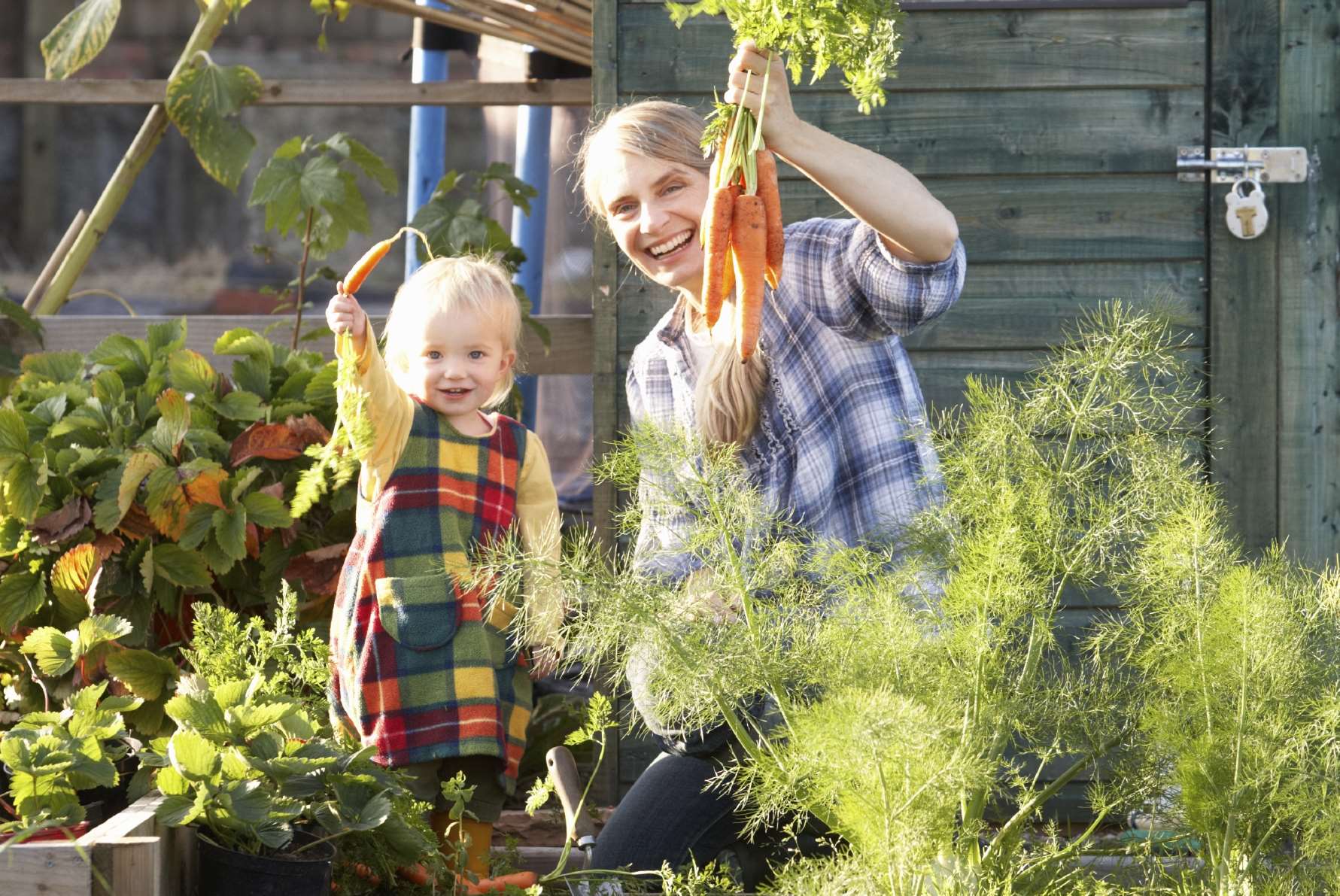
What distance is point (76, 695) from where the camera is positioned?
58.1 inches

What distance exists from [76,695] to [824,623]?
87 centimetres

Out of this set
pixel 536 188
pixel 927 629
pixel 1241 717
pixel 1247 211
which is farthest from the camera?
pixel 536 188

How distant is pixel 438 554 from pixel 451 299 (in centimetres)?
42

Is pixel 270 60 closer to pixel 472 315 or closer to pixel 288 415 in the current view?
pixel 288 415

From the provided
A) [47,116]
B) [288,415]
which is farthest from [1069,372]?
[47,116]

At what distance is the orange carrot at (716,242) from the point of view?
1.42 meters

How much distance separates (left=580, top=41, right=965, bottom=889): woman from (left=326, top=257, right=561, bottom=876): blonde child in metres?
0.34

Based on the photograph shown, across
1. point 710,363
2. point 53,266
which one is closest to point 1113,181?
point 710,363

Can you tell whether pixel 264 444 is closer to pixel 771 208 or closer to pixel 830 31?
pixel 771 208

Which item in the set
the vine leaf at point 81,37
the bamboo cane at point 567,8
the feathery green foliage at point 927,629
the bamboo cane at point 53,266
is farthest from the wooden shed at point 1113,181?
the feathery green foliage at point 927,629

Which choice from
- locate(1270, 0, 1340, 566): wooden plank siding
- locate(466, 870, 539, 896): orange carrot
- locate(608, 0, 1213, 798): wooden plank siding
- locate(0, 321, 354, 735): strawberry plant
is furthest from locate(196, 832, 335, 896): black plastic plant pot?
locate(1270, 0, 1340, 566): wooden plank siding

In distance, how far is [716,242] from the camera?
1434mm

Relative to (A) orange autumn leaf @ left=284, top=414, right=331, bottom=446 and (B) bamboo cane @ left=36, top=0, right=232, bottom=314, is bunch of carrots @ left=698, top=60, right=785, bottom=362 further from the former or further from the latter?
(B) bamboo cane @ left=36, top=0, right=232, bottom=314

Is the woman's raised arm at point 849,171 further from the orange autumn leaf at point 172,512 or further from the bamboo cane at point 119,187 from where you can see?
the bamboo cane at point 119,187
